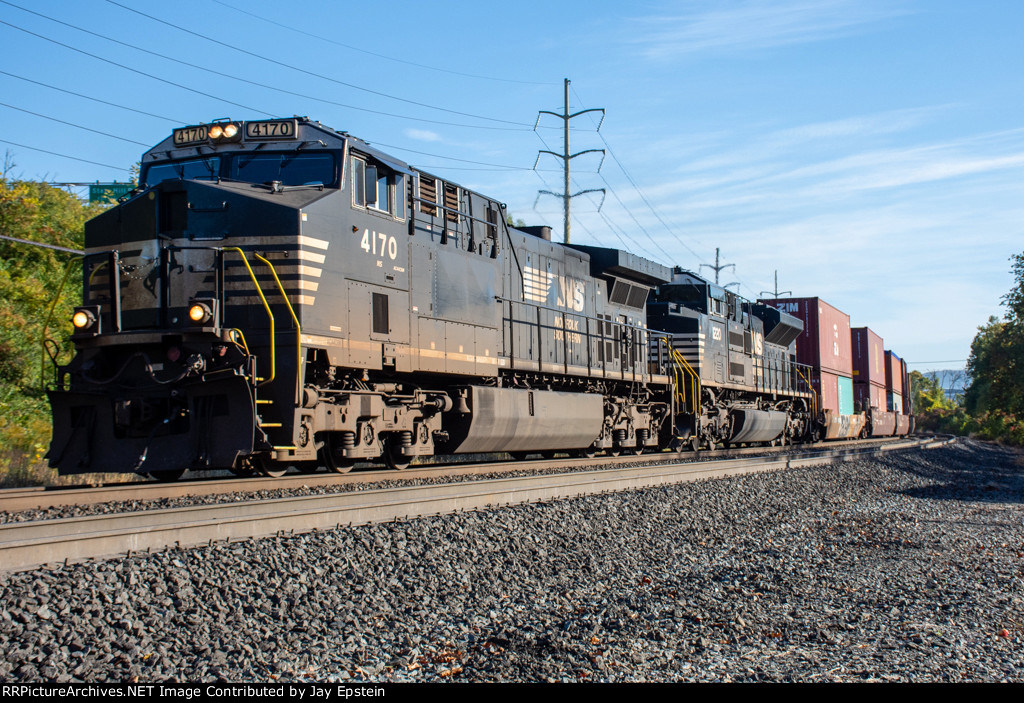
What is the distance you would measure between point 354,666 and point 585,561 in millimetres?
2737

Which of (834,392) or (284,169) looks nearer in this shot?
(284,169)

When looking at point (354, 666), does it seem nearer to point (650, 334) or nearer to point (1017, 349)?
point (650, 334)

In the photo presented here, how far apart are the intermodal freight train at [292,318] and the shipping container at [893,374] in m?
30.9

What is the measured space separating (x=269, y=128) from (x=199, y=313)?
88.4 inches

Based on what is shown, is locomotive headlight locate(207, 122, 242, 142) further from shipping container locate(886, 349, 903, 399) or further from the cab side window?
shipping container locate(886, 349, 903, 399)

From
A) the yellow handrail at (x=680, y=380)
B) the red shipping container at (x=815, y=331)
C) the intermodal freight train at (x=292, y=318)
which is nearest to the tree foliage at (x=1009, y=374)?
the red shipping container at (x=815, y=331)

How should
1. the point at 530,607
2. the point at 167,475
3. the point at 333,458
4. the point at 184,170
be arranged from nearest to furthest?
1. the point at 530,607
2. the point at 184,170
3. the point at 167,475
4. the point at 333,458

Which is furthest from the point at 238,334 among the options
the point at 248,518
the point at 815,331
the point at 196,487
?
the point at 815,331

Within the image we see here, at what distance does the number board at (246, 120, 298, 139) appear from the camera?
8.68m

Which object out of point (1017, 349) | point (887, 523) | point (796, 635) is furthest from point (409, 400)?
point (1017, 349)

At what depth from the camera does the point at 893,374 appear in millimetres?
40344

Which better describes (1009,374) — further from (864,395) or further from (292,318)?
(292,318)

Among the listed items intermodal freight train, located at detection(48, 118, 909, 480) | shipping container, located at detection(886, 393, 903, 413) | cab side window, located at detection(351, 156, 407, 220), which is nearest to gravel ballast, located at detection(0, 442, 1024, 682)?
intermodal freight train, located at detection(48, 118, 909, 480)

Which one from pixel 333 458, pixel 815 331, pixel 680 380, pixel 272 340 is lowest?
pixel 333 458
